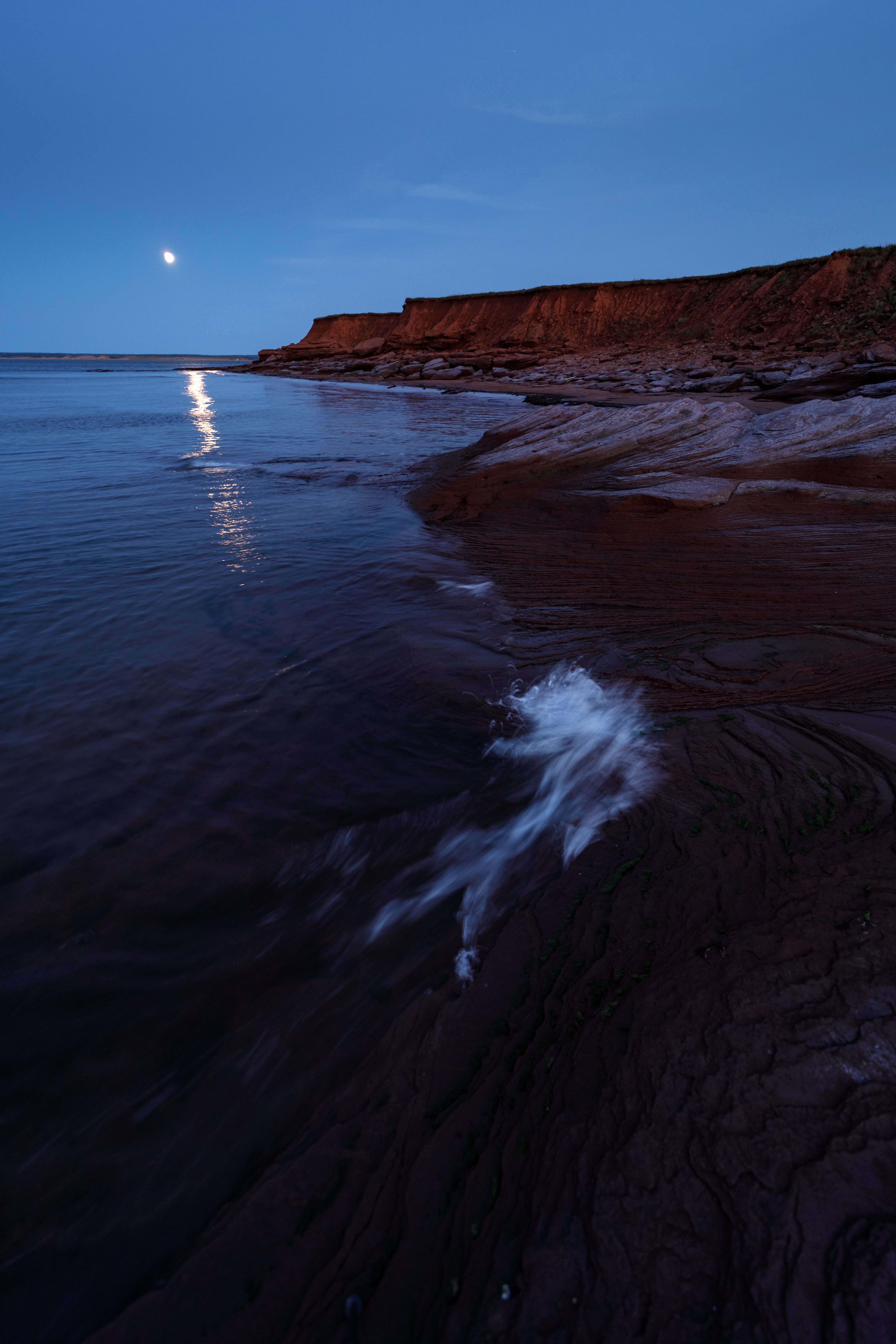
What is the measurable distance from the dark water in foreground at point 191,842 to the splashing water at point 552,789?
0.53ft

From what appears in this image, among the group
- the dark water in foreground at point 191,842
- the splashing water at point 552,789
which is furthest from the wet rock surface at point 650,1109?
the dark water in foreground at point 191,842

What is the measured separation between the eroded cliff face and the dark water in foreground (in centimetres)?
3434

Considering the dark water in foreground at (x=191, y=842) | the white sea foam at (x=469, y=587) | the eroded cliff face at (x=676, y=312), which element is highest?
the eroded cliff face at (x=676, y=312)

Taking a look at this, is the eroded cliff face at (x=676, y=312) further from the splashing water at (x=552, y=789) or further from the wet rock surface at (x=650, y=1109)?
the wet rock surface at (x=650, y=1109)

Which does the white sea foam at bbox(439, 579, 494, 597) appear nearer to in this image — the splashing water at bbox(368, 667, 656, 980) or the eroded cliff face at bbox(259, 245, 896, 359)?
the splashing water at bbox(368, 667, 656, 980)

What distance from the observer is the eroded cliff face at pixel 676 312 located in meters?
30.6

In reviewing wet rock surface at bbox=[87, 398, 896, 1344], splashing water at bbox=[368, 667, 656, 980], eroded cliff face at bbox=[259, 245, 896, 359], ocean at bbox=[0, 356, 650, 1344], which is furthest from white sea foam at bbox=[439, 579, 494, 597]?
eroded cliff face at bbox=[259, 245, 896, 359]

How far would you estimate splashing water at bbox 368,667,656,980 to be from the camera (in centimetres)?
260

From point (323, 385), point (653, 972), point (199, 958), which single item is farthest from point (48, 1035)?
point (323, 385)

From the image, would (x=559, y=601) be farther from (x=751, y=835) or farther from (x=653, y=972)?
(x=653, y=972)

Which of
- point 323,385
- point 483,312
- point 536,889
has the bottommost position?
point 536,889

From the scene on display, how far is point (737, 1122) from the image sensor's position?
1401 mm

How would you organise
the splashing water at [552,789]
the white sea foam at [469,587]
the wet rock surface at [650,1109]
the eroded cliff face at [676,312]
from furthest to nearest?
the eroded cliff face at [676,312] → the white sea foam at [469,587] → the splashing water at [552,789] → the wet rock surface at [650,1109]

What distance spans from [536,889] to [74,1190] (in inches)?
71.2
